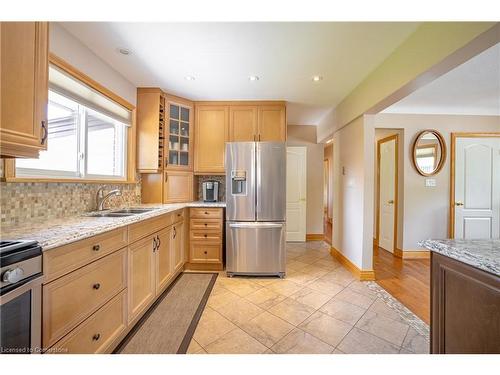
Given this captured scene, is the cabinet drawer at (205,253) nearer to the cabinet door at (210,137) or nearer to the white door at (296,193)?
the cabinet door at (210,137)

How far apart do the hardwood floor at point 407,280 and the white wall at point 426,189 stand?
1.19 feet

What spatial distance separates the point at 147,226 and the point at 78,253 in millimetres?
745

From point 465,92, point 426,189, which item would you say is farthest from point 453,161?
point 465,92

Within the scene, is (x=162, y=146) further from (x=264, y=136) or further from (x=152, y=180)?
(x=264, y=136)

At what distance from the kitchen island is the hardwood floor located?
1.16 meters

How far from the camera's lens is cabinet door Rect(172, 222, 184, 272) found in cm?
251

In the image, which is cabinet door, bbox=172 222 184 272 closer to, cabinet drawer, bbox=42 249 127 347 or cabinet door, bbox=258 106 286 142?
cabinet drawer, bbox=42 249 127 347

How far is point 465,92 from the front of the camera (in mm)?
2783

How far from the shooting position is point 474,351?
866mm

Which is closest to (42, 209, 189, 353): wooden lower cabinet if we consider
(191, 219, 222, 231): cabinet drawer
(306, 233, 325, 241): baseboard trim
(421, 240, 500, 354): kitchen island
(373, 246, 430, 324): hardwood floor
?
(191, 219, 222, 231): cabinet drawer

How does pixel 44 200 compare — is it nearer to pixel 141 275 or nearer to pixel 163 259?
pixel 141 275

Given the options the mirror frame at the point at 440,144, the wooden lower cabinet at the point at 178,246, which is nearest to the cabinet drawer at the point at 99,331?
the wooden lower cabinet at the point at 178,246

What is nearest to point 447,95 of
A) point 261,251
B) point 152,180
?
point 261,251

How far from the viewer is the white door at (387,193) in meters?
3.74
